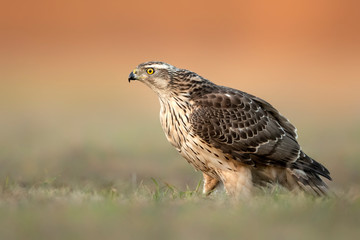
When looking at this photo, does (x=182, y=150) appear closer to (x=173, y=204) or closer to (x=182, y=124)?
(x=182, y=124)

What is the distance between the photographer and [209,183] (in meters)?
7.69

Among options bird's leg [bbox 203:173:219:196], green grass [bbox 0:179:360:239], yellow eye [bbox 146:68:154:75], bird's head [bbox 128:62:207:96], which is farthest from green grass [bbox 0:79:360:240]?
yellow eye [bbox 146:68:154:75]

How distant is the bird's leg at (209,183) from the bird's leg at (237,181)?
40 cm

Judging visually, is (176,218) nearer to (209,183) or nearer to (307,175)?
(209,183)

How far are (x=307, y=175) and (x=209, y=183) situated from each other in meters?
1.05

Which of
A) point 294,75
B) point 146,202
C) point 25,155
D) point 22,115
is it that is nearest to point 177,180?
point 25,155

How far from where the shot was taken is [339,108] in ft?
69.5

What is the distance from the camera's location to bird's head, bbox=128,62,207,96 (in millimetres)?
7496

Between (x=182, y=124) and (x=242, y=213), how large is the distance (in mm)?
2002

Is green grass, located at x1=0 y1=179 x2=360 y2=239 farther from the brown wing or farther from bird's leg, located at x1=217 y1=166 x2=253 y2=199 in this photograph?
the brown wing

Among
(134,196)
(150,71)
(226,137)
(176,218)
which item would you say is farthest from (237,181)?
(176,218)

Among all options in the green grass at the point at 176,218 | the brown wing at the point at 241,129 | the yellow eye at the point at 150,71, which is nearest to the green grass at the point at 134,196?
the green grass at the point at 176,218

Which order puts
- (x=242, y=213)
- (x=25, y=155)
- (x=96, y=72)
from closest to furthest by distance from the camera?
1. (x=242, y=213)
2. (x=25, y=155)
3. (x=96, y=72)

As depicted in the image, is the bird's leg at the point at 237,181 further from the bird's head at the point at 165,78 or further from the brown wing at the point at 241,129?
the bird's head at the point at 165,78
